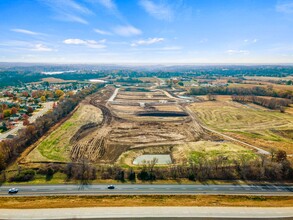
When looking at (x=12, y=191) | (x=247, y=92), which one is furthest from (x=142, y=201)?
(x=247, y=92)

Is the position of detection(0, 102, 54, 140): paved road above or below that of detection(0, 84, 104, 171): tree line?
below

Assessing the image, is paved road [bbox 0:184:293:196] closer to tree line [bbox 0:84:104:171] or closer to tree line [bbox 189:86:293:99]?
tree line [bbox 0:84:104:171]

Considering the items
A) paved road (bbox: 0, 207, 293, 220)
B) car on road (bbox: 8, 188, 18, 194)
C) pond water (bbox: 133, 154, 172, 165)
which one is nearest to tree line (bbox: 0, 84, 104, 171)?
car on road (bbox: 8, 188, 18, 194)

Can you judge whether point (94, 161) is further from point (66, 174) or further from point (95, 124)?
point (95, 124)

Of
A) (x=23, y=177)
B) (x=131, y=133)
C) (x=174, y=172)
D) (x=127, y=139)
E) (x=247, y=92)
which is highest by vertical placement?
(x=247, y=92)

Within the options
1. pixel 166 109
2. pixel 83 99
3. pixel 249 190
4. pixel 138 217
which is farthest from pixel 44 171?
pixel 83 99

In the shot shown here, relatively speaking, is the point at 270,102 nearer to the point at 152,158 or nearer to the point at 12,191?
the point at 152,158
